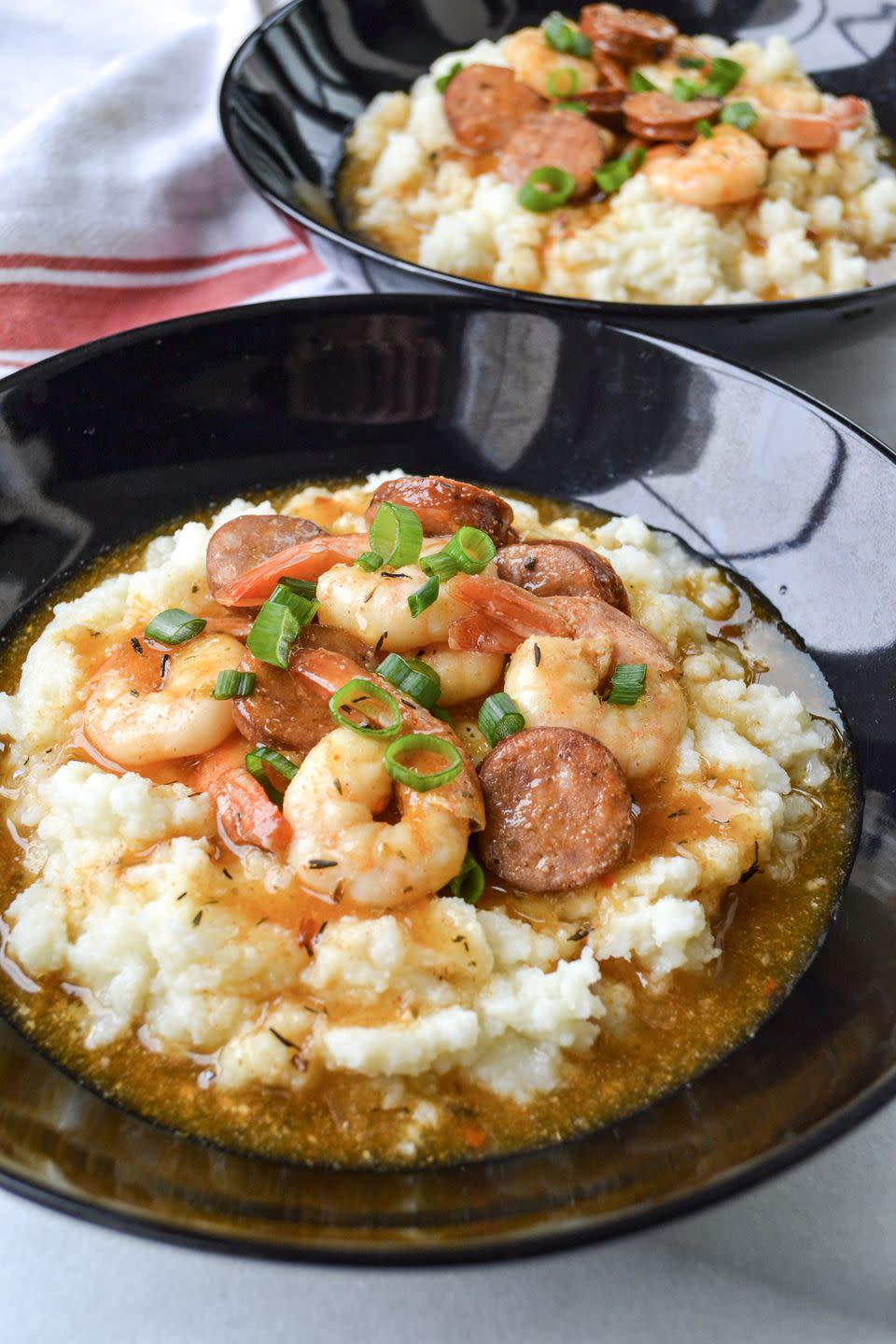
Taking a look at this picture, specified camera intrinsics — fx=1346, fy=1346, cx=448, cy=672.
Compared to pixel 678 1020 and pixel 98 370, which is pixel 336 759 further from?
Answer: pixel 98 370

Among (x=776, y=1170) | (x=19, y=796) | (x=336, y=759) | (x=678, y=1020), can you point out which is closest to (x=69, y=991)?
(x=19, y=796)

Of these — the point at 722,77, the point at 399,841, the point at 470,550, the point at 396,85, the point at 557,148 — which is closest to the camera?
the point at 399,841

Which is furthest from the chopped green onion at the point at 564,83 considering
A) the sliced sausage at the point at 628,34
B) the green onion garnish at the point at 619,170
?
the green onion garnish at the point at 619,170

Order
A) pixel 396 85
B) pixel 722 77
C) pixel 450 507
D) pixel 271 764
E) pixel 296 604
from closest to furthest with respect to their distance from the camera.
Result: pixel 271 764 → pixel 296 604 → pixel 450 507 → pixel 722 77 → pixel 396 85

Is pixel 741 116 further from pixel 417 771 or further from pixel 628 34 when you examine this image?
pixel 417 771

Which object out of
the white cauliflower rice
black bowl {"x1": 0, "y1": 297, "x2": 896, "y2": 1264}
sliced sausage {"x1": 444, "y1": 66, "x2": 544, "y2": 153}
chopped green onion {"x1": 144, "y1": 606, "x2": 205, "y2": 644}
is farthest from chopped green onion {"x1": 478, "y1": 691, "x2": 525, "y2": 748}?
sliced sausage {"x1": 444, "y1": 66, "x2": 544, "y2": 153}

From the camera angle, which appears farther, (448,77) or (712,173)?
(448,77)

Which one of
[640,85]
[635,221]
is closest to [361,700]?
[635,221]
